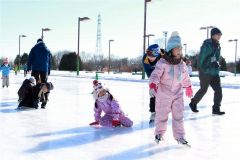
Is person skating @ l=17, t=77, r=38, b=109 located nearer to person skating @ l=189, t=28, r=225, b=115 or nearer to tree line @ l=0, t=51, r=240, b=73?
person skating @ l=189, t=28, r=225, b=115

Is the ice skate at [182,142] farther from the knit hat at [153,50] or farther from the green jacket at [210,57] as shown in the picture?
the green jacket at [210,57]

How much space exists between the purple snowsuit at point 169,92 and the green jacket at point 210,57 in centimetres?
278

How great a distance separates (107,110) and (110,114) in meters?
0.07

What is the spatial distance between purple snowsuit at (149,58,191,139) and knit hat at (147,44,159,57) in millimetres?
1173

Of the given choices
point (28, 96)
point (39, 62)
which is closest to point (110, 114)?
point (28, 96)

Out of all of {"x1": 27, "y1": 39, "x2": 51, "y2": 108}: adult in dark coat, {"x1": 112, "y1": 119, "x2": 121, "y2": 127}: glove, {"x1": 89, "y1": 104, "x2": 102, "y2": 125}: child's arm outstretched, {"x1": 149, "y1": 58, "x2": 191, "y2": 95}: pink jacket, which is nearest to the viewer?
{"x1": 149, "y1": 58, "x2": 191, "y2": 95}: pink jacket

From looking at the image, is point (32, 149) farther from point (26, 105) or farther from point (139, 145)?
point (26, 105)

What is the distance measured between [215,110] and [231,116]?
1.25 ft

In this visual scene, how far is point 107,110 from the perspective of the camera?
18.4ft

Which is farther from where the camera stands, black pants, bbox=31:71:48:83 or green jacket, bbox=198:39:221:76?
black pants, bbox=31:71:48:83

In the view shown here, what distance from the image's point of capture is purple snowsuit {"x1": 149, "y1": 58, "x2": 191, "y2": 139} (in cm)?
435

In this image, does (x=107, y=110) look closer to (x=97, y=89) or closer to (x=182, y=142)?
(x=97, y=89)

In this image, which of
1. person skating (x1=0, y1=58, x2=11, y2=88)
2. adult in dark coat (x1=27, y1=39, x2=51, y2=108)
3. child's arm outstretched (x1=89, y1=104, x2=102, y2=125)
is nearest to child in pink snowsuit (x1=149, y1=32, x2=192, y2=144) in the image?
child's arm outstretched (x1=89, y1=104, x2=102, y2=125)

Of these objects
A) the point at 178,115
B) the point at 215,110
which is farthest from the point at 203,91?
the point at 178,115
